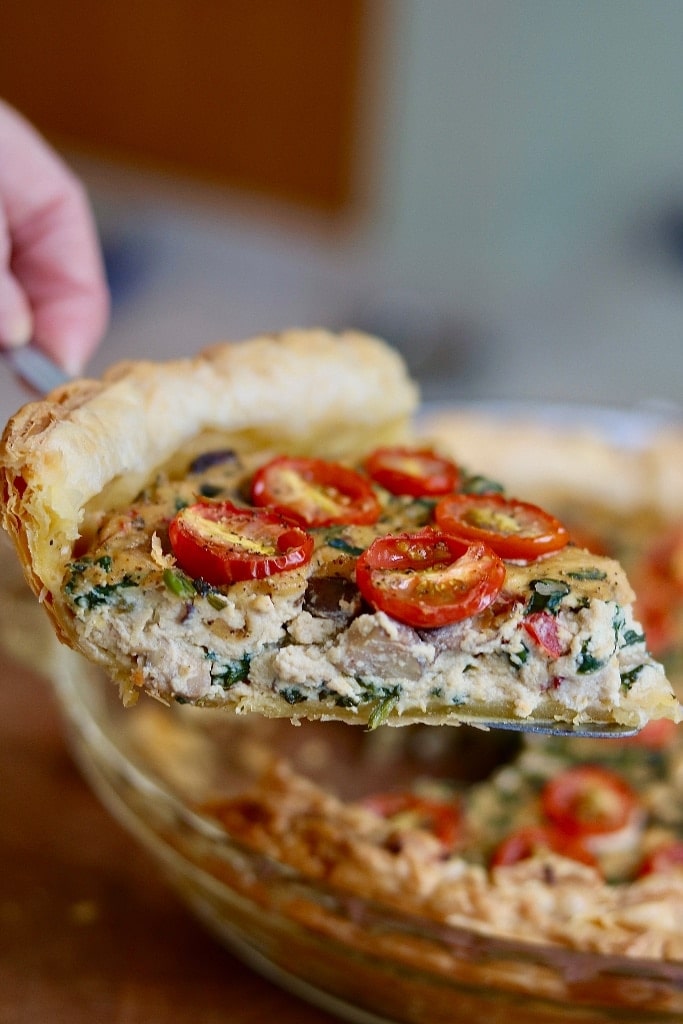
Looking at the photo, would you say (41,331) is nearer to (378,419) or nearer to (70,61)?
(378,419)

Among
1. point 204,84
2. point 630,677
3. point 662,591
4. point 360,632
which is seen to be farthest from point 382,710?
point 204,84

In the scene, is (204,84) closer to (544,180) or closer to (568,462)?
(544,180)

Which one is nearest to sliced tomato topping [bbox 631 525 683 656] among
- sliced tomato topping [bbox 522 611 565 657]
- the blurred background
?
sliced tomato topping [bbox 522 611 565 657]

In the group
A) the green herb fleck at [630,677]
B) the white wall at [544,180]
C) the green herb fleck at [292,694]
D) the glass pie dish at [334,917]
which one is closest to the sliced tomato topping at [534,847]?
the glass pie dish at [334,917]

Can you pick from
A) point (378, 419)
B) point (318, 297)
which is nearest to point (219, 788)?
point (378, 419)

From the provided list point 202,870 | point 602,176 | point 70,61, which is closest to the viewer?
point 202,870

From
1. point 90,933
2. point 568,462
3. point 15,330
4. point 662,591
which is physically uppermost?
point 15,330

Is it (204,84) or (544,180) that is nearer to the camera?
(544,180)
